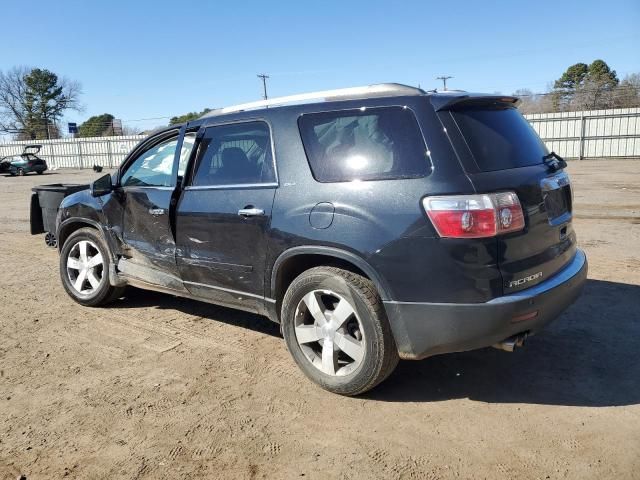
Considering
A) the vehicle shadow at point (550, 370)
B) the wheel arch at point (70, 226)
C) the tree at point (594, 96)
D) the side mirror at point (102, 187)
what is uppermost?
the tree at point (594, 96)

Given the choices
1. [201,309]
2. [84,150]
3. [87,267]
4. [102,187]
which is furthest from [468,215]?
[84,150]

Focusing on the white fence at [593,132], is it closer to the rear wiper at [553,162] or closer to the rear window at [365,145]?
the rear wiper at [553,162]

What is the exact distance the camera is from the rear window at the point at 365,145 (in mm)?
3027

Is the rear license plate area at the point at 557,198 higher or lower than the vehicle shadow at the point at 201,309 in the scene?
higher

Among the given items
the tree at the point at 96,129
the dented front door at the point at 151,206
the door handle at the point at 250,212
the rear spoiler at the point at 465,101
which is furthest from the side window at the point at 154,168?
the tree at the point at 96,129

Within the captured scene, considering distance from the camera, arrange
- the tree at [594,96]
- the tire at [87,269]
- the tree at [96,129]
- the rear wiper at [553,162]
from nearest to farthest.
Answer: the rear wiper at [553,162], the tire at [87,269], the tree at [594,96], the tree at [96,129]

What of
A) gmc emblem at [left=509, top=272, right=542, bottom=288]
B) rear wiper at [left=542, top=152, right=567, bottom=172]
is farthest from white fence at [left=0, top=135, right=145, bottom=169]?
gmc emblem at [left=509, top=272, right=542, bottom=288]

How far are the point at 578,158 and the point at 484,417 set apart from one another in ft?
96.5

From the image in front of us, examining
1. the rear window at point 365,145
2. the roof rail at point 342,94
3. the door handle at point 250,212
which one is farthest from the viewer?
the door handle at point 250,212

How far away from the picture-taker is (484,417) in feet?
10.0

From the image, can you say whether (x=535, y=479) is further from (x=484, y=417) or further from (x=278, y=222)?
(x=278, y=222)

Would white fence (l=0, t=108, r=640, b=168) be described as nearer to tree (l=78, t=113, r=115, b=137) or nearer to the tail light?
the tail light

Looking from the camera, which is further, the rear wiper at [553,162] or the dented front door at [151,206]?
the dented front door at [151,206]

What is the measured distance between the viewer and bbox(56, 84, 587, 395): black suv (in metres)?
2.87
